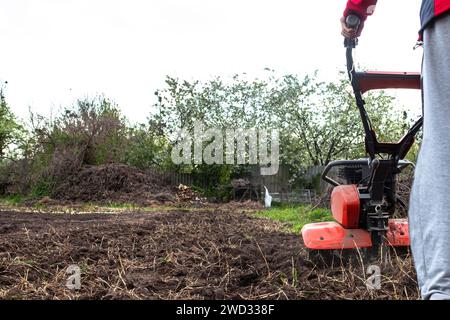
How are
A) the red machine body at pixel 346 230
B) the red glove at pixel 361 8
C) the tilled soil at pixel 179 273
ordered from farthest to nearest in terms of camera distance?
the red machine body at pixel 346 230
the tilled soil at pixel 179 273
the red glove at pixel 361 8

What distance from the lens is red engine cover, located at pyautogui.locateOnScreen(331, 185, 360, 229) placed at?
2730 millimetres

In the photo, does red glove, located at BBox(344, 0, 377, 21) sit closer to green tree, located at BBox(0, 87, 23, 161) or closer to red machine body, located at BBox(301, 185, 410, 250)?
red machine body, located at BBox(301, 185, 410, 250)

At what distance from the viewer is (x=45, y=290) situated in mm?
2949

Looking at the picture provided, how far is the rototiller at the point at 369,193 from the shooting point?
2412 millimetres

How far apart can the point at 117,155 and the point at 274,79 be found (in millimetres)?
6717

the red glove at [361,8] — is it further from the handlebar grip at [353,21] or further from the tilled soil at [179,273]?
the tilled soil at [179,273]

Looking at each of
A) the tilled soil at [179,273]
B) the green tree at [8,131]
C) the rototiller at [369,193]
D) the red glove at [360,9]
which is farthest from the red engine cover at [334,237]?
the green tree at [8,131]

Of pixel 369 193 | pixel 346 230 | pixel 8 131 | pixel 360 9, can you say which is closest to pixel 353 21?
pixel 360 9

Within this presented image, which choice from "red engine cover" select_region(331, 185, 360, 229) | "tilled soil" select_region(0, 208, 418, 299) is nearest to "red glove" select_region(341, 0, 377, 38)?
"red engine cover" select_region(331, 185, 360, 229)

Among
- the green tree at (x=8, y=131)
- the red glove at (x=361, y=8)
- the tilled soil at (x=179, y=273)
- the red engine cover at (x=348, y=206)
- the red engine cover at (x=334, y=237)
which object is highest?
the green tree at (x=8, y=131)

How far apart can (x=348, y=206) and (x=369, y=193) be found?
136mm

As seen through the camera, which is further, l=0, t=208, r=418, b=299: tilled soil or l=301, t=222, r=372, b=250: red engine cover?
l=301, t=222, r=372, b=250: red engine cover

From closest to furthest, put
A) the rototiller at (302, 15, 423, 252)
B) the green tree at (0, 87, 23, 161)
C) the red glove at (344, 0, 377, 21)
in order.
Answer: the red glove at (344, 0, 377, 21) < the rototiller at (302, 15, 423, 252) < the green tree at (0, 87, 23, 161)
